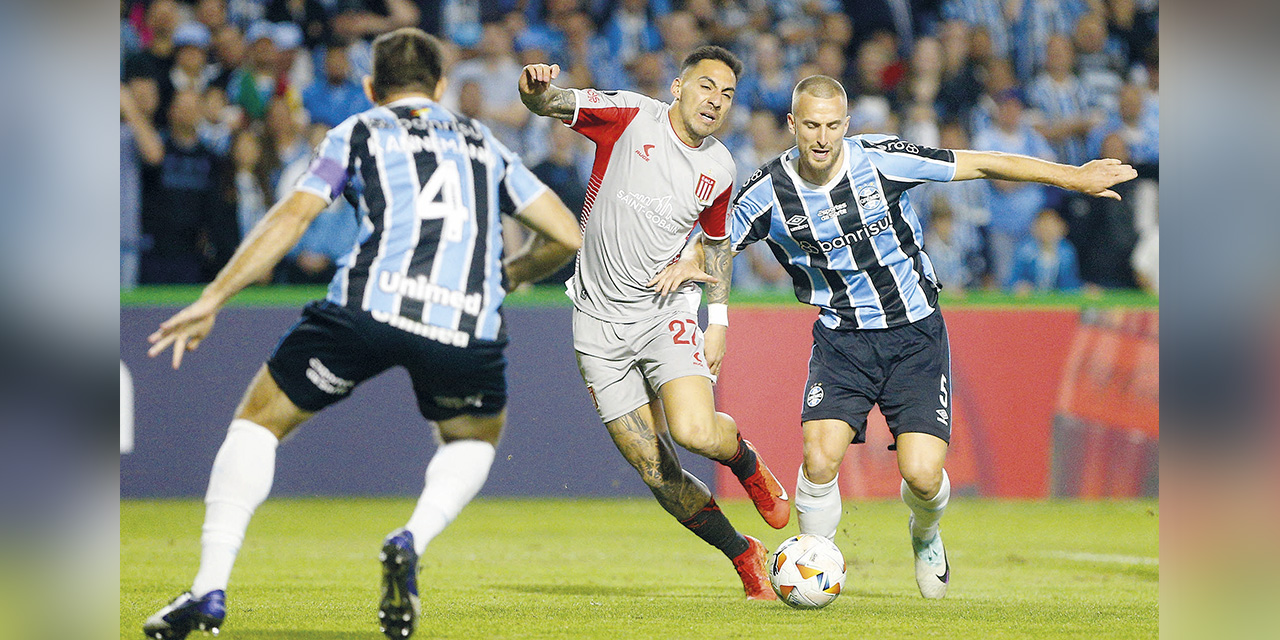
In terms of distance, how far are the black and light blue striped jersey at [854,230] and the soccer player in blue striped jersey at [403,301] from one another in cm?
165

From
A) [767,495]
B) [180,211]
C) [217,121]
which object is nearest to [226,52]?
[217,121]

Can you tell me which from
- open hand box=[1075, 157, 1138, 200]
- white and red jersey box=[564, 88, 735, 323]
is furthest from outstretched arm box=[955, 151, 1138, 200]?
white and red jersey box=[564, 88, 735, 323]

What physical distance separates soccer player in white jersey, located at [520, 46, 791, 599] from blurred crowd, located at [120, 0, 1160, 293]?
4887 mm

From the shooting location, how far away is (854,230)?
6113 mm

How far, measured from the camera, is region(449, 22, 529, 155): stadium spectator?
37.8 ft

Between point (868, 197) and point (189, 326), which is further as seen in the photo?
point (868, 197)

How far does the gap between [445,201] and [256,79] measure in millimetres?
7456

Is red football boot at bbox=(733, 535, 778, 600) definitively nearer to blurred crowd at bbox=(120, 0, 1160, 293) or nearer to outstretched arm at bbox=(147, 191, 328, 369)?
outstretched arm at bbox=(147, 191, 328, 369)

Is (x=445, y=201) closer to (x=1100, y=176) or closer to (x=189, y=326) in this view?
(x=189, y=326)
